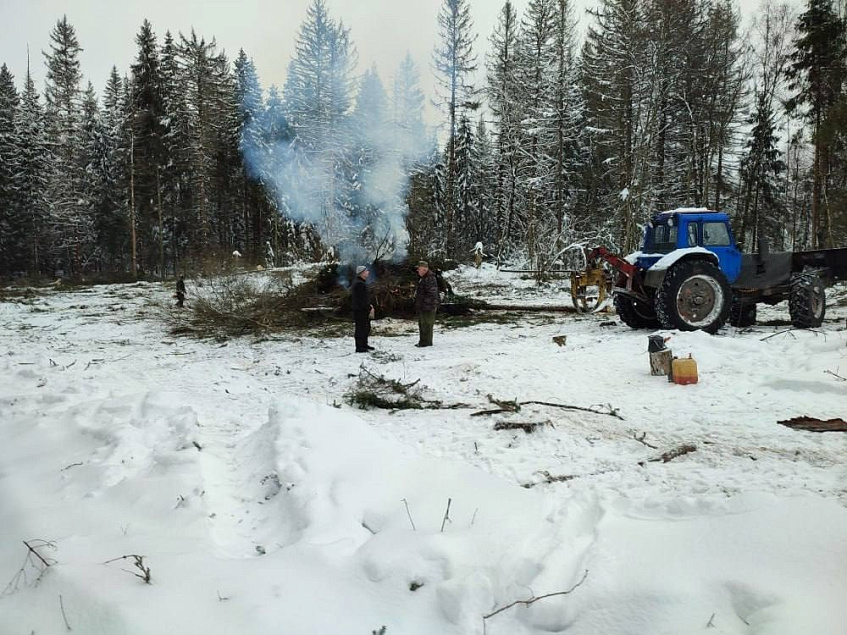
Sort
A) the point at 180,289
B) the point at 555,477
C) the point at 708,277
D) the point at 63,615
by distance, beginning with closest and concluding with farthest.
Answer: the point at 63,615 → the point at 555,477 → the point at 708,277 → the point at 180,289

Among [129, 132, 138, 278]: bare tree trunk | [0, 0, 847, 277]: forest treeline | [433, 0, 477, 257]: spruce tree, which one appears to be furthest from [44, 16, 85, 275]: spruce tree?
[433, 0, 477, 257]: spruce tree

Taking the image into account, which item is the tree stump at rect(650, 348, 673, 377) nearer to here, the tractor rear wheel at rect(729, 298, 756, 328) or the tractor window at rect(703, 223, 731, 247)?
the tractor window at rect(703, 223, 731, 247)

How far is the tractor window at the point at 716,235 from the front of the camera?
9211 millimetres

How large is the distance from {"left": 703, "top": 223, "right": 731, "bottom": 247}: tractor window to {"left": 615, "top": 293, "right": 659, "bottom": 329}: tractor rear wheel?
1.56 m

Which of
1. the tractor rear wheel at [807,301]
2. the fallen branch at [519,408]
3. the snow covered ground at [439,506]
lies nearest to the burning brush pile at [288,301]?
the snow covered ground at [439,506]

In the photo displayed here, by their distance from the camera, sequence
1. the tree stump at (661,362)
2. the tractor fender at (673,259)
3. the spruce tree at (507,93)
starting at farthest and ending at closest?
1. the spruce tree at (507,93)
2. the tractor fender at (673,259)
3. the tree stump at (661,362)

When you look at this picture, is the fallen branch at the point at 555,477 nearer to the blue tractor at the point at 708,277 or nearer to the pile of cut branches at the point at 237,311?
the blue tractor at the point at 708,277

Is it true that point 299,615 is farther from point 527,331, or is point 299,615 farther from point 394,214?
point 394,214

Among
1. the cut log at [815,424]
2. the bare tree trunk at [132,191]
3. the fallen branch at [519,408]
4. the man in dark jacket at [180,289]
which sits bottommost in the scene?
the fallen branch at [519,408]

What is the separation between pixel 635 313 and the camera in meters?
10.2

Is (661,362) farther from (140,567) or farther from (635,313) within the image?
(140,567)

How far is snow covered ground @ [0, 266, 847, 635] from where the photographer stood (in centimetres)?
218

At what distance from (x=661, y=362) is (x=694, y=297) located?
11.1 feet

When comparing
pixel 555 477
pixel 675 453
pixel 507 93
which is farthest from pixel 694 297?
pixel 507 93
